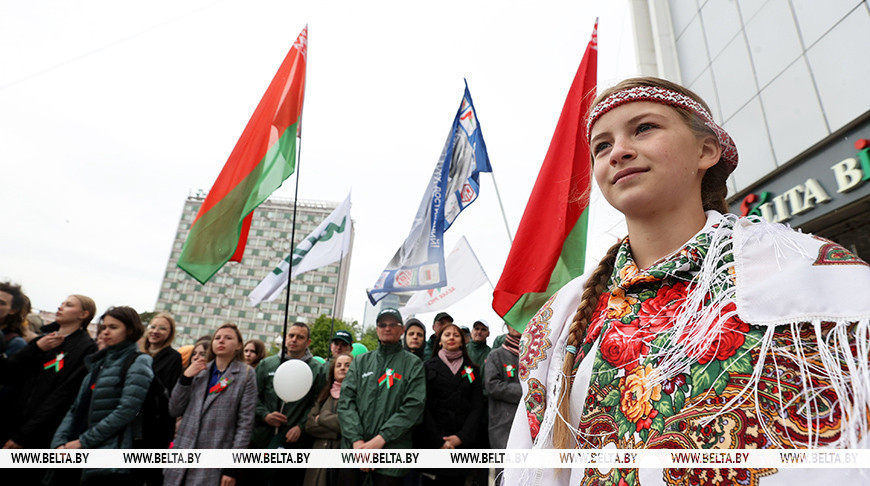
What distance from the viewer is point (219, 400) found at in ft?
14.0

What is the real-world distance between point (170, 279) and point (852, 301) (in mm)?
98819

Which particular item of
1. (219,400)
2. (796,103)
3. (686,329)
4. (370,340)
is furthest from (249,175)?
(370,340)

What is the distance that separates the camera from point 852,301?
0.70 m

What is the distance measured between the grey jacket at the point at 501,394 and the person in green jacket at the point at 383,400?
0.74 meters

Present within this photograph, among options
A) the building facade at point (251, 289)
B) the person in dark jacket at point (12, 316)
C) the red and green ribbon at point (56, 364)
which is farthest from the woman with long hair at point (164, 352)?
the building facade at point (251, 289)

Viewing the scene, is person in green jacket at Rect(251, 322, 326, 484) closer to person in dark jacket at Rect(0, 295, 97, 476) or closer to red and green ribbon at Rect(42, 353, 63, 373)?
person in dark jacket at Rect(0, 295, 97, 476)

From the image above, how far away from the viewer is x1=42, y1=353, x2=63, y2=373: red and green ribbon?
4.18m

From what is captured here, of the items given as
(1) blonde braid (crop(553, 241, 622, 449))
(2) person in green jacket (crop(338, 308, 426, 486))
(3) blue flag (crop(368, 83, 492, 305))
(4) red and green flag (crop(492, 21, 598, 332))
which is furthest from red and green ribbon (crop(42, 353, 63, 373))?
(1) blonde braid (crop(553, 241, 622, 449))

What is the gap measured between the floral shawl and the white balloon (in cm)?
391

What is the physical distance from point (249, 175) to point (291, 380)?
7.35 ft

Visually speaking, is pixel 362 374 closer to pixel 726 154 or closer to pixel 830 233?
pixel 726 154

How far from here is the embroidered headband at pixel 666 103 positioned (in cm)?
115

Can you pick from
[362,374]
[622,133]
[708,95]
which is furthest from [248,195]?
[708,95]

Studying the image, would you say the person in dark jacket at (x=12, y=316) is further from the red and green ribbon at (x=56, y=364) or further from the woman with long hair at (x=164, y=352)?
the woman with long hair at (x=164, y=352)
